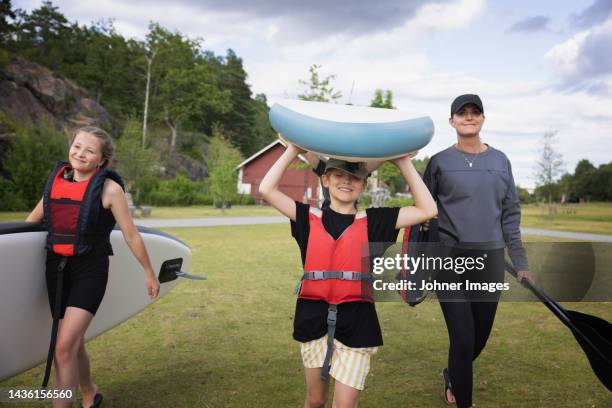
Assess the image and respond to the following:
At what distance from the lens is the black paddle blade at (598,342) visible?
3.17m

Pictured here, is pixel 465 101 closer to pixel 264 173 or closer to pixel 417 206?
pixel 417 206

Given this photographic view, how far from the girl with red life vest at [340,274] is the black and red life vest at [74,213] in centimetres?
105

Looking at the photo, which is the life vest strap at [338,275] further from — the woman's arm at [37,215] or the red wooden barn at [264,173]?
the red wooden barn at [264,173]

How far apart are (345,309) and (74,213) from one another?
5.56 feet

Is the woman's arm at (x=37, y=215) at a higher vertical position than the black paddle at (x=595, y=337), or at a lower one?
higher

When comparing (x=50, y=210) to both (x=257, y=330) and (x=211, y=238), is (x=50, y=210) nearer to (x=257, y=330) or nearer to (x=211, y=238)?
(x=257, y=330)

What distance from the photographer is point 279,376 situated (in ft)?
14.5

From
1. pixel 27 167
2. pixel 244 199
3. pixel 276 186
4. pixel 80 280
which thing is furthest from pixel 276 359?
pixel 244 199

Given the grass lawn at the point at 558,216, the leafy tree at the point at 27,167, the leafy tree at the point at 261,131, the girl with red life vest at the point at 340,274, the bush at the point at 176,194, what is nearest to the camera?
the girl with red life vest at the point at 340,274

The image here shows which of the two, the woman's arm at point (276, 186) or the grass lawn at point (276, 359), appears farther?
the grass lawn at point (276, 359)

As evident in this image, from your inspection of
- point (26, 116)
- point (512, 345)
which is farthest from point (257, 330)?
point (26, 116)

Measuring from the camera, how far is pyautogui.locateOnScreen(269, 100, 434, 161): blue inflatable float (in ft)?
8.29

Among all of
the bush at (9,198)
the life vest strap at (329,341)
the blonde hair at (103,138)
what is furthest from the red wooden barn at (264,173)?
the life vest strap at (329,341)

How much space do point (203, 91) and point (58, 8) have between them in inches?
729
